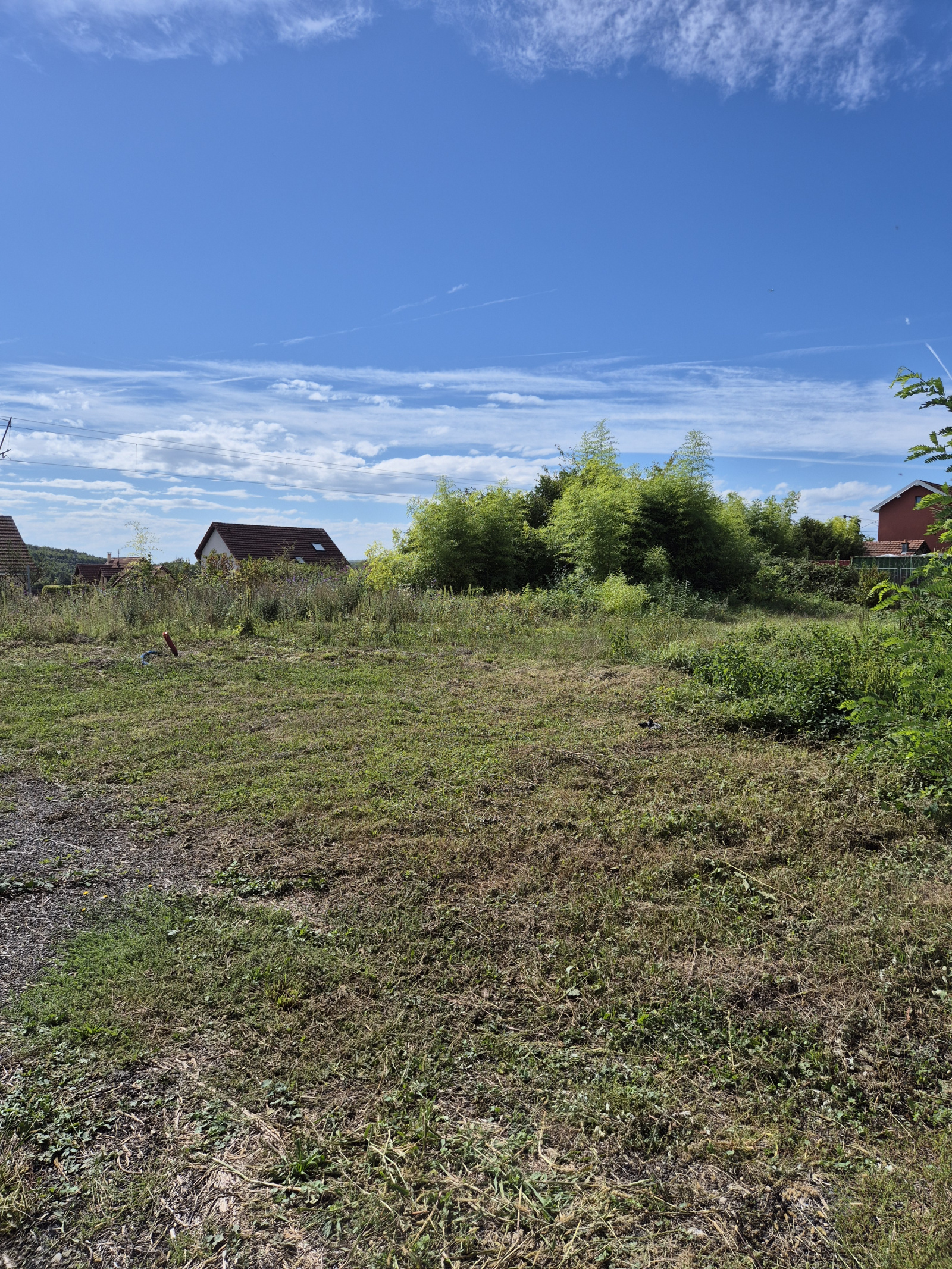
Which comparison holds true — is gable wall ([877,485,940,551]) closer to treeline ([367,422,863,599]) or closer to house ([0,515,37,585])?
treeline ([367,422,863,599])

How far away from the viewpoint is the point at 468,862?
3.14 meters

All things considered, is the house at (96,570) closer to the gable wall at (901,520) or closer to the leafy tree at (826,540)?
the leafy tree at (826,540)

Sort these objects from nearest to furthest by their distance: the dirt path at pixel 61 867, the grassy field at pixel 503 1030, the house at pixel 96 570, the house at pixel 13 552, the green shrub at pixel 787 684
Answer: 1. the grassy field at pixel 503 1030
2. the dirt path at pixel 61 867
3. the green shrub at pixel 787 684
4. the house at pixel 13 552
5. the house at pixel 96 570

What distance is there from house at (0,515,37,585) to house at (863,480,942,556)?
27.8 metres

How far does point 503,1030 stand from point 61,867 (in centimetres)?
220

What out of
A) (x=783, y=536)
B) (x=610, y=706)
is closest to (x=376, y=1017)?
(x=610, y=706)

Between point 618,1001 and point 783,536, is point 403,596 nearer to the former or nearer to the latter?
point 618,1001

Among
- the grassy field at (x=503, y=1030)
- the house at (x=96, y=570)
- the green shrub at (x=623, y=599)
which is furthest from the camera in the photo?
the house at (x=96, y=570)

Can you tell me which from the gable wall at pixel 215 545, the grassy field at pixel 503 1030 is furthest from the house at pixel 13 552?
the grassy field at pixel 503 1030

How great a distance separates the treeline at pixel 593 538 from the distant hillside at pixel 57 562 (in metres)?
14.0

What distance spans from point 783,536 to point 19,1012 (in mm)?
25132

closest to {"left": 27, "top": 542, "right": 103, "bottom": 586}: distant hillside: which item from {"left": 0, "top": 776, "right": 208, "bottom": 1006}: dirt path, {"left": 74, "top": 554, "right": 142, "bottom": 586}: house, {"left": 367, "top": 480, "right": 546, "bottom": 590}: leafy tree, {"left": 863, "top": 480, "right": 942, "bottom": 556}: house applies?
{"left": 74, "top": 554, "right": 142, "bottom": 586}: house

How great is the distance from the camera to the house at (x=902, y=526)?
26844 millimetres

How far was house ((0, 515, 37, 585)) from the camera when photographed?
18594 mm
